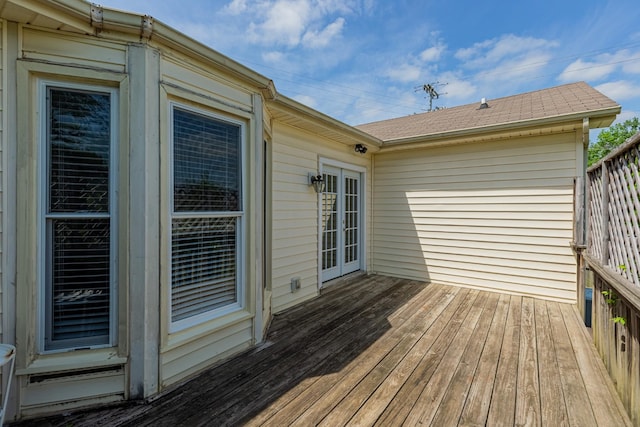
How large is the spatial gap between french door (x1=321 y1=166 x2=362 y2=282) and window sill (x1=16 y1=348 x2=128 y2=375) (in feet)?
10.7

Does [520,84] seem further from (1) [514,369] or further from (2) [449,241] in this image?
(1) [514,369]

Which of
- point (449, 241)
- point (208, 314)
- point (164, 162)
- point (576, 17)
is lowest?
point (208, 314)

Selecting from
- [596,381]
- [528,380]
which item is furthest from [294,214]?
[596,381]

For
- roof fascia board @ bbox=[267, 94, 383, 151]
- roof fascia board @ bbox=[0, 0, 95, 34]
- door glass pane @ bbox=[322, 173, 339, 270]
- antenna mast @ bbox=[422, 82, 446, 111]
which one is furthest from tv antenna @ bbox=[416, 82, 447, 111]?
roof fascia board @ bbox=[0, 0, 95, 34]

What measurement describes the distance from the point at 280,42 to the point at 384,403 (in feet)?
26.9

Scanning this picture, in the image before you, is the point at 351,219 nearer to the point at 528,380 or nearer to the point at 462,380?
the point at 462,380

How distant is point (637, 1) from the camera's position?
4398 millimetres

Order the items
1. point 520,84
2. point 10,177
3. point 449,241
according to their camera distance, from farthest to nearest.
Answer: point 520,84
point 449,241
point 10,177

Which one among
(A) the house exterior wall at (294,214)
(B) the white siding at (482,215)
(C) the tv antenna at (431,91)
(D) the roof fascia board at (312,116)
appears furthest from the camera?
(C) the tv antenna at (431,91)

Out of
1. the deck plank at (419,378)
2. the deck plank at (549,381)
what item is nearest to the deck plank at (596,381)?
the deck plank at (549,381)

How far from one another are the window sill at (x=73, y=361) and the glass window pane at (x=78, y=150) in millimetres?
985

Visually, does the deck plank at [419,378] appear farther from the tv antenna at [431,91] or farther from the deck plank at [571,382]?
the tv antenna at [431,91]

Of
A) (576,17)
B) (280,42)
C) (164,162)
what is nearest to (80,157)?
(164,162)

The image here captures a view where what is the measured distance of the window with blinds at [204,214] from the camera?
238 centimetres
